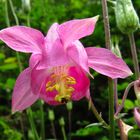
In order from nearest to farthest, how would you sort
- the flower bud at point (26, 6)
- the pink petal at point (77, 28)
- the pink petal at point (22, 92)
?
the pink petal at point (77, 28)
the pink petal at point (22, 92)
the flower bud at point (26, 6)

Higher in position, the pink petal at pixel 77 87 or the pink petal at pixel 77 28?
the pink petal at pixel 77 28

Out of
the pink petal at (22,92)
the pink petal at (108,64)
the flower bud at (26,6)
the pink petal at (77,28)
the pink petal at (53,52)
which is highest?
the flower bud at (26,6)

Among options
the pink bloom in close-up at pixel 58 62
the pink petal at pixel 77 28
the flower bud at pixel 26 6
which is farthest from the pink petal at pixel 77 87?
the flower bud at pixel 26 6

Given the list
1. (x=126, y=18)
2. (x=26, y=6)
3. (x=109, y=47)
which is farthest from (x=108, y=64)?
(x=26, y=6)

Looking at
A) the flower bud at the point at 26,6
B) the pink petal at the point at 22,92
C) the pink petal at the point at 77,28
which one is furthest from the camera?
the flower bud at the point at 26,6

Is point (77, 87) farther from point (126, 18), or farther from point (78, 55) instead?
point (126, 18)

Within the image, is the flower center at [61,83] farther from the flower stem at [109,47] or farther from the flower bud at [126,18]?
the flower bud at [126,18]

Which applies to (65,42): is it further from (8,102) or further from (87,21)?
(8,102)

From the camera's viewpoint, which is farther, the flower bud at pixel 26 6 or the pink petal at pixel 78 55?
the flower bud at pixel 26 6
